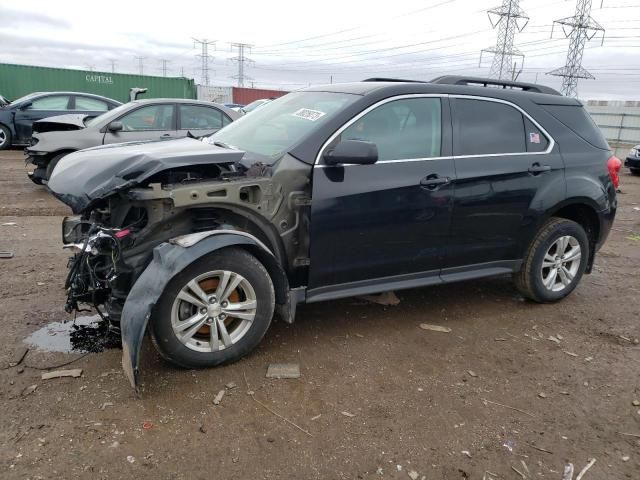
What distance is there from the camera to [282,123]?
3910 millimetres

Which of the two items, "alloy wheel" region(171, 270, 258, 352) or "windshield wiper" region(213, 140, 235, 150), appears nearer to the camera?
"alloy wheel" region(171, 270, 258, 352)

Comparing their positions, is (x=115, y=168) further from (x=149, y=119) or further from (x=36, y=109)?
(x=36, y=109)

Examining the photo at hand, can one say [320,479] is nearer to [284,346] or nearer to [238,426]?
[238,426]

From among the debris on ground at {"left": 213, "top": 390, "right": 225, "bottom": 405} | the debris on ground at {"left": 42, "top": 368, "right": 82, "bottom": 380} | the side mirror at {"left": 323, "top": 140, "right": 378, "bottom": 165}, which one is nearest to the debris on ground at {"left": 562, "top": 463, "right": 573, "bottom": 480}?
the debris on ground at {"left": 213, "top": 390, "right": 225, "bottom": 405}

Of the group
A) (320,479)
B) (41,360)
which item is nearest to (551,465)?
(320,479)

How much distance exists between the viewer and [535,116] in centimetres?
435

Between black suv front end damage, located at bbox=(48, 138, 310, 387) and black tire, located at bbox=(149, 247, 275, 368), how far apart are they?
9cm

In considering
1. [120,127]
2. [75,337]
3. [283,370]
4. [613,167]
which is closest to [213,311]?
[283,370]

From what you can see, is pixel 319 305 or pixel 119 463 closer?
pixel 119 463

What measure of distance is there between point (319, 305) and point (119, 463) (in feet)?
7.34

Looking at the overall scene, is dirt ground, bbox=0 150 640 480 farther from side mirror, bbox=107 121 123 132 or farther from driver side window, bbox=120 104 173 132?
driver side window, bbox=120 104 173 132

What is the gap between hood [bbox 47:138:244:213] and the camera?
3.06 meters

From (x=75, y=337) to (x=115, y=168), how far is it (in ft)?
4.35

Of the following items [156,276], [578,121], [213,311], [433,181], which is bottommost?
[213,311]
